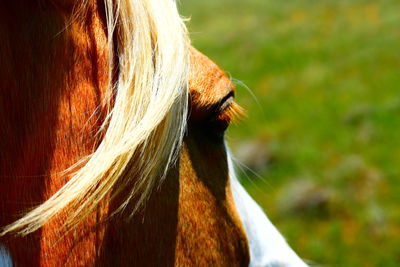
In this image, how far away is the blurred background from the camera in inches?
261

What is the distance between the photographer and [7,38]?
3.87ft

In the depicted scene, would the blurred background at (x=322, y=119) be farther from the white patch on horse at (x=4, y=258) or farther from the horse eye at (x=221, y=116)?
the white patch on horse at (x=4, y=258)

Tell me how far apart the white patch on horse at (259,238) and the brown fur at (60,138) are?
274 millimetres

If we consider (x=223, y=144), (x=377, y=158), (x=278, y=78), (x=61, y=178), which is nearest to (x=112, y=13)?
(x=61, y=178)

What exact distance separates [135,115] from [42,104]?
18cm

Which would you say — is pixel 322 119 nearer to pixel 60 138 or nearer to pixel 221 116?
pixel 221 116

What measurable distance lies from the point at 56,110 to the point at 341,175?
256 inches

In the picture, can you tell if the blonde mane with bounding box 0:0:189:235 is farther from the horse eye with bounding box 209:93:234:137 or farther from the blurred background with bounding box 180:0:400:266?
the blurred background with bounding box 180:0:400:266

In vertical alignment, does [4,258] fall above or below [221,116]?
below

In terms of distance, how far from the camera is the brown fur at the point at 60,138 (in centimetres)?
119

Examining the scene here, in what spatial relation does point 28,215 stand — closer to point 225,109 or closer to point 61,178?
point 61,178

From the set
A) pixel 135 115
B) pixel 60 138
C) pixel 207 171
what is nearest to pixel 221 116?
pixel 207 171

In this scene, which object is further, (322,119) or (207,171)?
(322,119)

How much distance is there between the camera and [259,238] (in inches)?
64.0
